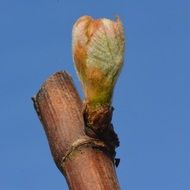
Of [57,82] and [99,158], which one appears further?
[57,82]

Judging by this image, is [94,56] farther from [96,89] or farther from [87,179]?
[87,179]

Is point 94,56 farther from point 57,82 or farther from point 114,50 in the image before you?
point 57,82

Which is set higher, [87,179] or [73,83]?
[73,83]

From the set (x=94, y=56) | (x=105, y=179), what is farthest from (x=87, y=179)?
(x=94, y=56)

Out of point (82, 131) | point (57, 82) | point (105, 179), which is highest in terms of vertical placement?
point (57, 82)
